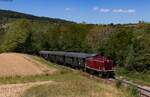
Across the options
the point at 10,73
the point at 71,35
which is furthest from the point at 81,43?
the point at 10,73

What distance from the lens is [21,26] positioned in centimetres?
14275

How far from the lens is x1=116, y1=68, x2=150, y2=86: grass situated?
204 feet

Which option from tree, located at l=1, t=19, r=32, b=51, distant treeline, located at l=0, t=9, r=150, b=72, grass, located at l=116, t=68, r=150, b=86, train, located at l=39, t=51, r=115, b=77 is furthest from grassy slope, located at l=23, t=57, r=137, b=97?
tree, located at l=1, t=19, r=32, b=51

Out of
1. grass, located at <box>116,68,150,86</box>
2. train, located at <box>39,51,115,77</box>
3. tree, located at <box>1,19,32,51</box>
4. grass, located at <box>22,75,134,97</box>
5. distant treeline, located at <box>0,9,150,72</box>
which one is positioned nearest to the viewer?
grass, located at <box>22,75,134,97</box>

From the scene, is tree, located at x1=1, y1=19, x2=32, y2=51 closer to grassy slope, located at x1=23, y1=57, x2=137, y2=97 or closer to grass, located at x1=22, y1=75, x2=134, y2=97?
grassy slope, located at x1=23, y1=57, x2=137, y2=97

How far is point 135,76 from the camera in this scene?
224 ft

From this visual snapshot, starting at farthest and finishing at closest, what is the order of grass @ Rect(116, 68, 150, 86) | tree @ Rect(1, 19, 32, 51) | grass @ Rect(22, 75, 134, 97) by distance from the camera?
tree @ Rect(1, 19, 32, 51)
grass @ Rect(116, 68, 150, 86)
grass @ Rect(22, 75, 134, 97)

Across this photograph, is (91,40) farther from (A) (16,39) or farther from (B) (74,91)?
(B) (74,91)

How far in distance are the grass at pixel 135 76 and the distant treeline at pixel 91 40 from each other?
1548 millimetres

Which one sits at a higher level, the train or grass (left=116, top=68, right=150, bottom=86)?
the train

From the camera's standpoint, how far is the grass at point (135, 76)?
62.2m

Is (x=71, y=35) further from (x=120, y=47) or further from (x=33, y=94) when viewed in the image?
(x=33, y=94)

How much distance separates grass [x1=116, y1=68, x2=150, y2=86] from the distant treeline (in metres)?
1.55

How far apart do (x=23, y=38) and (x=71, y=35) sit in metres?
22.7
